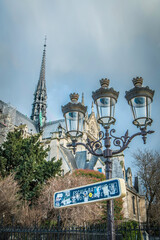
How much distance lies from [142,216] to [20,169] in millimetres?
21660

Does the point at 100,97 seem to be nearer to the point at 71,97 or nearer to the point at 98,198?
the point at 71,97

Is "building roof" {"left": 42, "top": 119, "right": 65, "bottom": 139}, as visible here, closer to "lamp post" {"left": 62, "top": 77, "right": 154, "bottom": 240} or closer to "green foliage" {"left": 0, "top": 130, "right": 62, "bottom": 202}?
"green foliage" {"left": 0, "top": 130, "right": 62, "bottom": 202}

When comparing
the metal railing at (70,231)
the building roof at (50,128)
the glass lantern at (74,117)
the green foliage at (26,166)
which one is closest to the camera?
the metal railing at (70,231)

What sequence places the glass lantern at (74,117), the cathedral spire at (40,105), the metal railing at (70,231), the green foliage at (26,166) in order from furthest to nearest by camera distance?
the cathedral spire at (40,105) → the green foliage at (26,166) → the glass lantern at (74,117) → the metal railing at (70,231)

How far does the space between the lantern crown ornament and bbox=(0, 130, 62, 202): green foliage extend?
14.3m

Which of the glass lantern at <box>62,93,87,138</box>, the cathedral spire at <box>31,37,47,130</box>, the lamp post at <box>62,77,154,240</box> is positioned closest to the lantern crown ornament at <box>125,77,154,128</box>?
the lamp post at <box>62,77,154,240</box>

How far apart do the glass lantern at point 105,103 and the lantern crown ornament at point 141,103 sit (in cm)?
45

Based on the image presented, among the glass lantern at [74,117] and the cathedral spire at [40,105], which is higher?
the cathedral spire at [40,105]

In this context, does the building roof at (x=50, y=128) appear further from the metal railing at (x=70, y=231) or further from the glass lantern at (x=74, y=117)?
the glass lantern at (x=74, y=117)

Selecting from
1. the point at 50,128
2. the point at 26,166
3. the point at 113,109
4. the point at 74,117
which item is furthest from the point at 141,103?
the point at 50,128

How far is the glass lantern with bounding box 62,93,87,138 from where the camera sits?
6.64 m

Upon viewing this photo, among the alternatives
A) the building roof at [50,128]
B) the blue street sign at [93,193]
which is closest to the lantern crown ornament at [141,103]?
the blue street sign at [93,193]

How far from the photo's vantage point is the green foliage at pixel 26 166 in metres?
18.5

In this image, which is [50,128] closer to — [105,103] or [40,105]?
[40,105]
